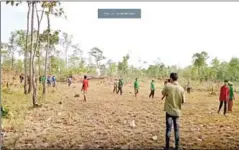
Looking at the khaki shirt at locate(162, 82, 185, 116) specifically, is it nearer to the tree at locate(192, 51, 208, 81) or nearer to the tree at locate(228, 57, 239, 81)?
the tree at locate(192, 51, 208, 81)

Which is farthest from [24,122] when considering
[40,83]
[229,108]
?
[40,83]

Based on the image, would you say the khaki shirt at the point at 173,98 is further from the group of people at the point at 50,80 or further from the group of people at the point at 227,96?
the group of people at the point at 50,80

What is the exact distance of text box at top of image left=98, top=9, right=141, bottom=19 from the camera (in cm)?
745

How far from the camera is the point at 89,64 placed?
12266 mm

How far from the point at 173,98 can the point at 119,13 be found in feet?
6.09

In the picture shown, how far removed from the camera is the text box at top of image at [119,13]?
7.45 meters

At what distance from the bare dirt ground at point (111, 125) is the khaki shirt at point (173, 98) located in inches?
36.2

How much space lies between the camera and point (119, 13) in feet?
24.5

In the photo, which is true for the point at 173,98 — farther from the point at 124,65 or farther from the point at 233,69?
the point at 124,65

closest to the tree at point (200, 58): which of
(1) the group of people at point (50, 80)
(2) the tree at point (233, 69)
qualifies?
(2) the tree at point (233, 69)

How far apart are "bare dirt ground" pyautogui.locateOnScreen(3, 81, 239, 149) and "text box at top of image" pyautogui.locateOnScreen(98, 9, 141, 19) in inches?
91.5

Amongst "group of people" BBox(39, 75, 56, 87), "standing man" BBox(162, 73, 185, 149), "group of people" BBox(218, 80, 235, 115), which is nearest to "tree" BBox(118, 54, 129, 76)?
"standing man" BBox(162, 73, 185, 149)

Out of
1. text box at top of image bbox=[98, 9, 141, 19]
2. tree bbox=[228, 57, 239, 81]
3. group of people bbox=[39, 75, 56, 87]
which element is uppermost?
text box at top of image bbox=[98, 9, 141, 19]

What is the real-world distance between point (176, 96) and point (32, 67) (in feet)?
A: 22.7
